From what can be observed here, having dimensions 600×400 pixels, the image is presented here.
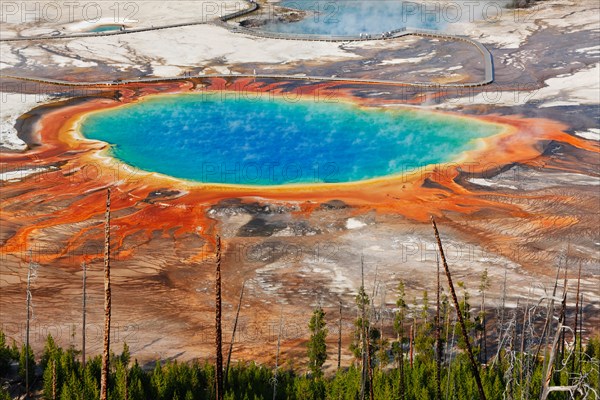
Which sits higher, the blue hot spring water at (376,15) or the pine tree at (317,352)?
the blue hot spring water at (376,15)

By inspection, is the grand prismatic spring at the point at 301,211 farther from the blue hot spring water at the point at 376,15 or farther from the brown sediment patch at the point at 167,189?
the blue hot spring water at the point at 376,15

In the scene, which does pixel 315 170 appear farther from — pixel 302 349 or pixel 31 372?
pixel 31 372

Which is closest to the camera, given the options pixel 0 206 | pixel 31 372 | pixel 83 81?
pixel 31 372

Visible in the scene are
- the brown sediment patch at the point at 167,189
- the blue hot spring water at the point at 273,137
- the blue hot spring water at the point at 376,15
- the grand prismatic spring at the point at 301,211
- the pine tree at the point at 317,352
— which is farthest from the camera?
the blue hot spring water at the point at 376,15

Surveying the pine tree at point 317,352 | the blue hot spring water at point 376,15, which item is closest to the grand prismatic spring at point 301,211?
the pine tree at point 317,352

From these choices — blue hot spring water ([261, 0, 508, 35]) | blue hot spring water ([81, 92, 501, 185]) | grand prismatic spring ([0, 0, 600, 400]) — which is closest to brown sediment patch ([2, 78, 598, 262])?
grand prismatic spring ([0, 0, 600, 400])

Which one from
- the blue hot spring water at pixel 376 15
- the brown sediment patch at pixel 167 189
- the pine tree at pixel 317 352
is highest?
the blue hot spring water at pixel 376 15

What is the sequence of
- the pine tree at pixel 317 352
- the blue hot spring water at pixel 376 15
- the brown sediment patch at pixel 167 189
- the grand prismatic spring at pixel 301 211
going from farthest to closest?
the blue hot spring water at pixel 376 15 < the brown sediment patch at pixel 167 189 < the pine tree at pixel 317 352 < the grand prismatic spring at pixel 301 211

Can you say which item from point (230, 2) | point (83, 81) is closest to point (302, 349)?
point (83, 81)
